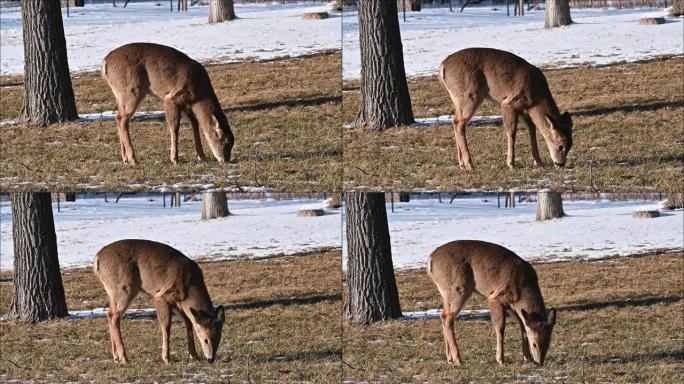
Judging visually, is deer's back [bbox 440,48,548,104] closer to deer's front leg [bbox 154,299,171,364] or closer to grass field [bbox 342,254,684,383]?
grass field [bbox 342,254,684,383]

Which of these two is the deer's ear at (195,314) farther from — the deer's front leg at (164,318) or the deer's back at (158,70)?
the deer's back at (158,70)

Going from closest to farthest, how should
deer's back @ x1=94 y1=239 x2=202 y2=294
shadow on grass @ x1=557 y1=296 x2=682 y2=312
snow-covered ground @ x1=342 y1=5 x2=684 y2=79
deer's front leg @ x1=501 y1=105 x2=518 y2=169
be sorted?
deer's front leg @ x1=501 y1=105 x2=518 y2=169 < snow-covered ground @ x1=342 y1=5 x2=684 y2=79 < deer's back @ x1=94 y1=239 x2=202 y2=294 < shadow on grass @ x1=557 y1=296 x2=682 y2=312

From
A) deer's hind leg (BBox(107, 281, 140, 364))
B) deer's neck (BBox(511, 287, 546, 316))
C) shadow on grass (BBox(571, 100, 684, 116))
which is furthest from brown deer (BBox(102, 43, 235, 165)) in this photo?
shadow on grass (BBox(571, 100, 684, 116))

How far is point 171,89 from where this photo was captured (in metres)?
7.25

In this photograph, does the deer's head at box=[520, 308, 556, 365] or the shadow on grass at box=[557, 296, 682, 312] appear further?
the shadow on grass at box=[557, 296, 682, 312]

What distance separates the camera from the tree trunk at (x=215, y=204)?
7430 mm

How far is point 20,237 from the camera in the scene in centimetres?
759

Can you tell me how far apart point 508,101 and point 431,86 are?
413mm

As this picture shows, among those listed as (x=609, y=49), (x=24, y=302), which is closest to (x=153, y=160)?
(x=24, y=302)

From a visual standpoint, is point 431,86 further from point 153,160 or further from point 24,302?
point 24,302

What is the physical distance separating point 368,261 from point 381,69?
1039 millimetres

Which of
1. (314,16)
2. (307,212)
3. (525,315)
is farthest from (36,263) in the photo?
(525,315)

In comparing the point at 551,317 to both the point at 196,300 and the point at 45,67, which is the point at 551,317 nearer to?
the point at 196,300

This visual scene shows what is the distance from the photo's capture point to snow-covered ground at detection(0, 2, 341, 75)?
736 cm
